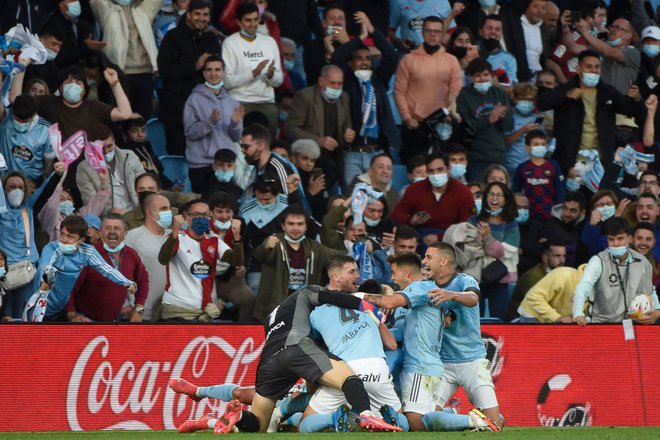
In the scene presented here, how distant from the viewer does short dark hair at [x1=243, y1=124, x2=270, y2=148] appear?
16375 mm

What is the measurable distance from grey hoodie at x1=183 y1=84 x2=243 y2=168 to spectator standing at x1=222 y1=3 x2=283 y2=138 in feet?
2.50

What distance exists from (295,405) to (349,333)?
3.34ft

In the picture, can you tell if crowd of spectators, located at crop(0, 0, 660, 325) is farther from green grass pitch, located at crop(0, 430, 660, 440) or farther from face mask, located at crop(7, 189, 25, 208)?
green grass pitch, located at crop(0, 430, 660, 440)

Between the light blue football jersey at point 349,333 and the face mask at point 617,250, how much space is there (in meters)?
3.88

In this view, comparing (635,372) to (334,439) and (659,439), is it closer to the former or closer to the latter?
(659,439)

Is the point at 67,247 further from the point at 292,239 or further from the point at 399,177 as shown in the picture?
the point at 399,177

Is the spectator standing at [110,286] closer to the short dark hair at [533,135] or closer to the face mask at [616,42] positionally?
the short dark hair at [533,135]

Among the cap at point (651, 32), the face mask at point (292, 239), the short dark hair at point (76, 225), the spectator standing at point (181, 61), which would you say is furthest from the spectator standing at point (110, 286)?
the cap at point (651, 32)

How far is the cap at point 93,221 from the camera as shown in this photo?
1510 cm

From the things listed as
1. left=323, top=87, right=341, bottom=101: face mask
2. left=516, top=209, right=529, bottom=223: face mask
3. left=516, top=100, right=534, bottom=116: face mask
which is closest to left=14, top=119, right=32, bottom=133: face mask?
left=323, top=87, right=341, bottom=101: face mask

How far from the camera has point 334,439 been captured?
34.1 ft

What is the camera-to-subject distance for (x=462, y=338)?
1246cm

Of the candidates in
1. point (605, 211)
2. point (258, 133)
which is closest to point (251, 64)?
point (258, 133)

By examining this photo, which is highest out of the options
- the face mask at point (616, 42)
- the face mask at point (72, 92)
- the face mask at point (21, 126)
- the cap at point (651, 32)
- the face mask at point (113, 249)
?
the face mask at point (72, 92)
